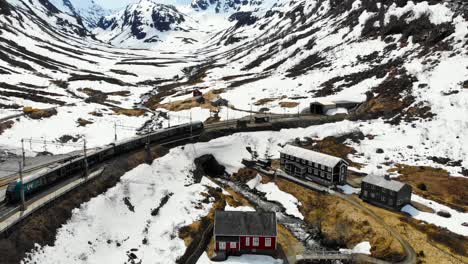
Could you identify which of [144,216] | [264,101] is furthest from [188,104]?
[144,216]

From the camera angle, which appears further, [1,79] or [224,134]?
[1,79]

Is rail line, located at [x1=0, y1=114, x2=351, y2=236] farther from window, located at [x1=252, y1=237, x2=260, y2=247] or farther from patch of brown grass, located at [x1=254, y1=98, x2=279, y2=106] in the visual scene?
window, located at [x1=252, y1=237, x2=260, y2=247]

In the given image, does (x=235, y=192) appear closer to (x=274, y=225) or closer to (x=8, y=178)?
(x=274, y=225)

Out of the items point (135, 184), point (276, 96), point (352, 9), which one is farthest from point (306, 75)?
point (135, 184)

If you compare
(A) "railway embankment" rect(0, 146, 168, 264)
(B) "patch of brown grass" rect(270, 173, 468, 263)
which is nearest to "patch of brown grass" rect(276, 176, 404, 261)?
(B) "patch of brown grass" rect(270, 173, 468, 263)

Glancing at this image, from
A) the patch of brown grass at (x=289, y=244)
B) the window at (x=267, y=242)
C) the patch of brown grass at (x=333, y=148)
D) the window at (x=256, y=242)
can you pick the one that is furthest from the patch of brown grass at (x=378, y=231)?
the patch of brown grass at (x=333, y=148)
